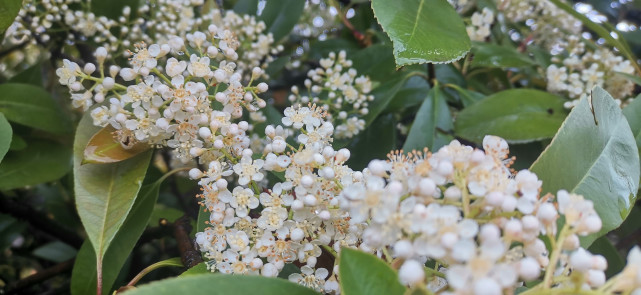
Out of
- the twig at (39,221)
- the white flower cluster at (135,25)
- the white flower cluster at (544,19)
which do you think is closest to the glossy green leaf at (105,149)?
the white flower cluster at (135,25)

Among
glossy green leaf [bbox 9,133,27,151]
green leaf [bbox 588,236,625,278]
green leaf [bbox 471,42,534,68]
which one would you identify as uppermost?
green leaf [bbox 471,42,534,68]

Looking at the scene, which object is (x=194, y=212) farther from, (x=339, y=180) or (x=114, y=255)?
(x=339, y=180)

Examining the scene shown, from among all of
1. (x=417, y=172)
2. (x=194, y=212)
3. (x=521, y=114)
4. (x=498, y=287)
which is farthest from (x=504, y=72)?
(x=498, y=287)

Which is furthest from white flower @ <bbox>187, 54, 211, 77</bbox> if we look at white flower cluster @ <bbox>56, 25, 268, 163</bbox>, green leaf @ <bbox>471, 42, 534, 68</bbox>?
green leaf @ <bbox>471, 42, 534, 68</bbox>

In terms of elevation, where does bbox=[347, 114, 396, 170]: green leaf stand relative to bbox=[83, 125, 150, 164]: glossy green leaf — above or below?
below

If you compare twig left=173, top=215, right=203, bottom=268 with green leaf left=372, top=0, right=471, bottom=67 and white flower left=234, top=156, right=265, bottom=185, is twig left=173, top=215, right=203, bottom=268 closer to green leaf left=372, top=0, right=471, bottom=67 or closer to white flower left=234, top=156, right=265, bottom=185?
white flower left=234, top=156, right=265, bottom=185

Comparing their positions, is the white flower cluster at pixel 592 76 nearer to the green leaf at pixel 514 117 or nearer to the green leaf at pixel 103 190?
the green leaf at pixel 514 117

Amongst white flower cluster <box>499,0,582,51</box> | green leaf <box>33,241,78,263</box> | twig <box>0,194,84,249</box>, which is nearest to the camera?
twig <box>0,194,84,249</box>
